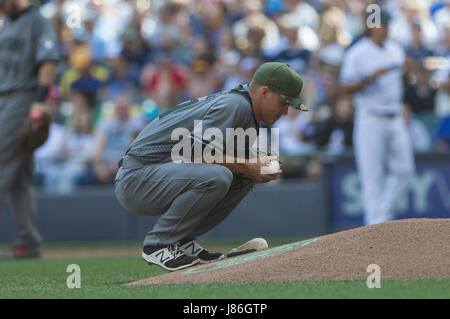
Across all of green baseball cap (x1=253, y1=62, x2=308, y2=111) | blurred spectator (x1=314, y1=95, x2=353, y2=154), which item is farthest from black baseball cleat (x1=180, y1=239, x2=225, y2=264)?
blurred spectator (x1=314, y1=95, x2=353, y2=154)

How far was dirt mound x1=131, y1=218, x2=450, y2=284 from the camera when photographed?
512 cm

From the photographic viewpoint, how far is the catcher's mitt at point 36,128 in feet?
27.4

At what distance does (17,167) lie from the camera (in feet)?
28.1

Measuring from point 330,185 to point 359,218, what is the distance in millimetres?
573

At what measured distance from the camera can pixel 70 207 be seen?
11570 millimetres

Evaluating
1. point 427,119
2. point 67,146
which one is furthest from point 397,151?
point 67,146

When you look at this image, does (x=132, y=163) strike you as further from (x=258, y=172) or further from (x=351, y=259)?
(x=351, y=259)

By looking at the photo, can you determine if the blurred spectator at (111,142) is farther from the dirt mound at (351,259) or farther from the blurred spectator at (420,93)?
the dirt mound at (351,259)

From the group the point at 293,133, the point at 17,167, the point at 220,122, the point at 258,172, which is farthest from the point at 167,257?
the point at 293,133

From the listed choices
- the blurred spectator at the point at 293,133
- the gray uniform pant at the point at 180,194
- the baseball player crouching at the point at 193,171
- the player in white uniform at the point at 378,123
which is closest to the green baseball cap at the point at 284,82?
the baseball player crouching at the point at 193,171

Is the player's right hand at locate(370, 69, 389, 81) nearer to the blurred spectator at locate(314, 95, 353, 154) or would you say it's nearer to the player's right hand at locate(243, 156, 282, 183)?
the blurred spectator at locate(314, 95, 353, 154)

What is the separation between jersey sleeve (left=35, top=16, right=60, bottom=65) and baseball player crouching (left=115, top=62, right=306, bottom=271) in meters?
2.77

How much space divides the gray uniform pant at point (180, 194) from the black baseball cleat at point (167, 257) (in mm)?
43
